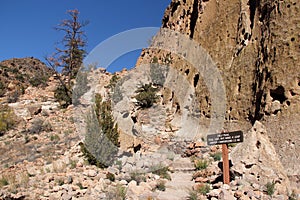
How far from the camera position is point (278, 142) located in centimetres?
800

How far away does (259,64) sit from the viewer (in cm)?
977

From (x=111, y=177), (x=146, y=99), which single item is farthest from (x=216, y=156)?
(x=146, y=99)

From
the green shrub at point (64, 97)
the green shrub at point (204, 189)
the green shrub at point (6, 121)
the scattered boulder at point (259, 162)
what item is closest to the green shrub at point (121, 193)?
the green shrub at point (204, 189)

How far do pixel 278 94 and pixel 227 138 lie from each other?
2320mm

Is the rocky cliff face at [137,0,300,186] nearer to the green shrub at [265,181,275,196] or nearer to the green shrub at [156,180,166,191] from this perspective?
the green shrub at [265,181,275,196]

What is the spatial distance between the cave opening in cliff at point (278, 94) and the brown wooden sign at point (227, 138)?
2036mm

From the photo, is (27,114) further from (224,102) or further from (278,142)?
(278,142)

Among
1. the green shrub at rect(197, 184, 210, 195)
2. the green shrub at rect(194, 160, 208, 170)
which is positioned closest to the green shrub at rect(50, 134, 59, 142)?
the green shrub at rect(194, 160, 208, 170)

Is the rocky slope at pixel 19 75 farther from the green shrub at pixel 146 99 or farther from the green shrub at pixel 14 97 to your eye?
the green shrub at pixel 146 99

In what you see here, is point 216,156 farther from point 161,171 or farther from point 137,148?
point 137,148

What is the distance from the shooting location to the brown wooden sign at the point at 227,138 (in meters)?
7.31

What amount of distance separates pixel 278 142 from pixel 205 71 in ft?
23.1

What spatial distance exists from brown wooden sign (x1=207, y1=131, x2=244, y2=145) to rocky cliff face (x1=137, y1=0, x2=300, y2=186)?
1.49 metres

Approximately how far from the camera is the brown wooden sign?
24.0 feet
